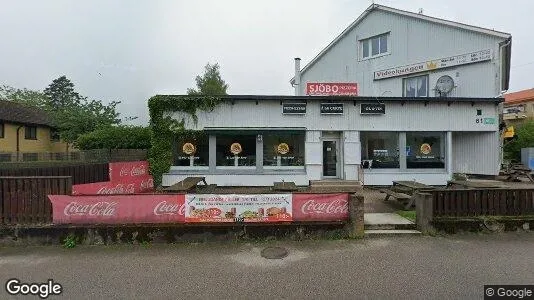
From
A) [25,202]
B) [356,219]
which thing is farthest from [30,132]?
[356,219]

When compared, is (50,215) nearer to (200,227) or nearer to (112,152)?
(200,227)

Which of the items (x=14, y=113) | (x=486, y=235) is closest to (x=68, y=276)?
(x=486, y=235)

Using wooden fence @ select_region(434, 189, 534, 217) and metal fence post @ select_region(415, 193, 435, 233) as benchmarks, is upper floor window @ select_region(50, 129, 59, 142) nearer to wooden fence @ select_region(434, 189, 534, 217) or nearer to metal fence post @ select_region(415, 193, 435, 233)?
metal fence post @ select_region(415, 193, 435, 233)

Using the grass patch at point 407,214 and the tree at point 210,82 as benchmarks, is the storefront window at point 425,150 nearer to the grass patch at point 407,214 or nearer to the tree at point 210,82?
the grass patch at point 407,214

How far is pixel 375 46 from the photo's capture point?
Result: 21.9 metres

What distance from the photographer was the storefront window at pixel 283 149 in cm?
1470

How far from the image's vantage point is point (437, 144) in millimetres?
14992

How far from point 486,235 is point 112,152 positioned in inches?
572

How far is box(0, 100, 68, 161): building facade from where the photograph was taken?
76.4 ft

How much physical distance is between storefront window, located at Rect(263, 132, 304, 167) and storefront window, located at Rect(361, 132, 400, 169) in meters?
3.33

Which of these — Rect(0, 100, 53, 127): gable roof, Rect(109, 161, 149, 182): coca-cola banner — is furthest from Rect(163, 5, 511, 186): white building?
Rect(0, 100, 53, 127): gable roof

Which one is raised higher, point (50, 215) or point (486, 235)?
point (50, 215)

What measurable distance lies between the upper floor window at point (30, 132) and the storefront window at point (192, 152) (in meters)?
20.7

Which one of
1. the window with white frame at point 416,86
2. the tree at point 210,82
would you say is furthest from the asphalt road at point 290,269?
the tree at point 210,82
